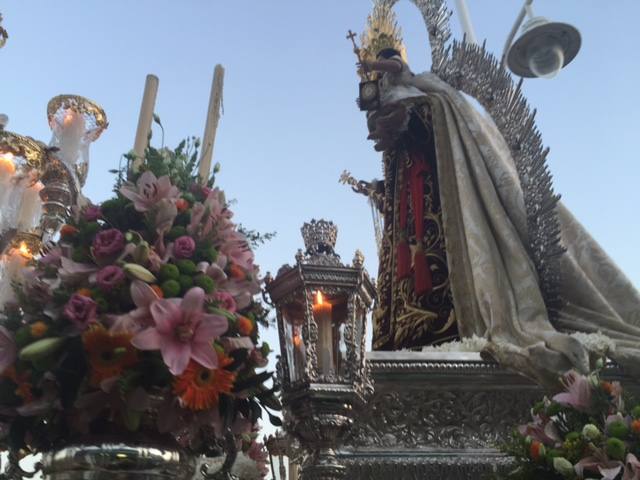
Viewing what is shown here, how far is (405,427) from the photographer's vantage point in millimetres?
2213

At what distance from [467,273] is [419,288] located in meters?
0.36

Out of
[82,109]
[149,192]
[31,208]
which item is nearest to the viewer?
[149,192]

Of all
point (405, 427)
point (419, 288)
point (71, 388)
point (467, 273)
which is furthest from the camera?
point (419, 288)

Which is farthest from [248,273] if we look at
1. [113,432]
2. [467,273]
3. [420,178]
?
[420,178]

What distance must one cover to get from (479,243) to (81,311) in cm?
235

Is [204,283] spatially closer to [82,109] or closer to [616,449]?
[616,449]

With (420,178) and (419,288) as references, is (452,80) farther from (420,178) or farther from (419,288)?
(419,288)

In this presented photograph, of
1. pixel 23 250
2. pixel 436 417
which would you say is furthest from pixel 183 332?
pixel 23 250

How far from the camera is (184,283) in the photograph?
1342 mm

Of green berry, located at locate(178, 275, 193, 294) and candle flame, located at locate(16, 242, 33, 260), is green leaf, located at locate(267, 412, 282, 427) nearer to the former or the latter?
green berry, located at locate(178, 275, 193, 294)

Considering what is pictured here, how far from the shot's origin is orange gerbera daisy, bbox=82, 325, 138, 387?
4.00ft

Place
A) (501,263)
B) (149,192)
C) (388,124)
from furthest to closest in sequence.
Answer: (388,124)
(501,263)
(149,192)

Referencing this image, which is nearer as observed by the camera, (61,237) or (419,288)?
(61,237)

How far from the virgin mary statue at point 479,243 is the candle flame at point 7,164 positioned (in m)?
2.25
